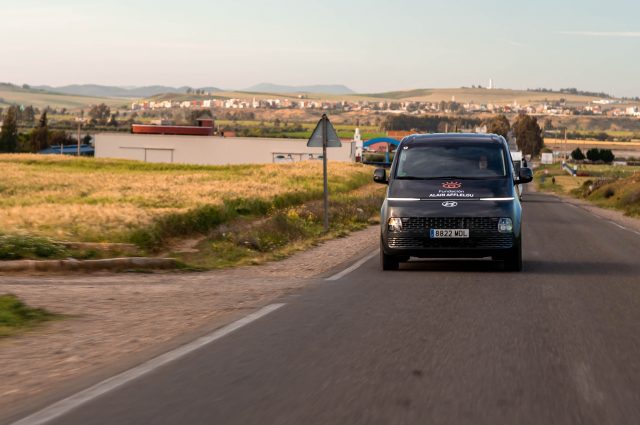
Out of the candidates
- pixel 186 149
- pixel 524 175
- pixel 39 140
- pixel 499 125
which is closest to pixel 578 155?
pixel 499 125

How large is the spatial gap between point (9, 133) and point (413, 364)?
14445cm

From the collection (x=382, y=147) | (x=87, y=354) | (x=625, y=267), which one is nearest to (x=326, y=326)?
(x=87, y=354)

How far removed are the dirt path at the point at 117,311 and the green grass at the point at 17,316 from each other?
0.23 m

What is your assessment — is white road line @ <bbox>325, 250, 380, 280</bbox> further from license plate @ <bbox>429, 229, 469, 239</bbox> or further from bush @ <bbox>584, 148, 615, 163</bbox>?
bush @ <bbox>584, 148, 615, 163</bbox>

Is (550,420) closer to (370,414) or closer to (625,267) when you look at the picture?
(370,414)

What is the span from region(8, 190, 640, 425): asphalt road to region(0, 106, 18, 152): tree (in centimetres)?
13610

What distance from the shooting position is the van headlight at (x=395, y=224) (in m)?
15.6

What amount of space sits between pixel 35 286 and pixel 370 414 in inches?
337

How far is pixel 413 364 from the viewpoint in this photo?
8.02 m

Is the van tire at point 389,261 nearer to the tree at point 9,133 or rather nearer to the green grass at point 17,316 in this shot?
the green grass at point 17,316

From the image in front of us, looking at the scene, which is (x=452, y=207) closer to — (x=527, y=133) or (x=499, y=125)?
(x=527, y=133)

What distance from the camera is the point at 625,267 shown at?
1762cm

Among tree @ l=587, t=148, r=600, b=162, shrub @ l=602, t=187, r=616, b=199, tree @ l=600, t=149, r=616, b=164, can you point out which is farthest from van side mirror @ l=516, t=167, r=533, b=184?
tree @ l=587, t=148, r=600, b=162

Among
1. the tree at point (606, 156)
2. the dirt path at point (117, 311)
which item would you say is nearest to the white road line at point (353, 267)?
the dirt path at point (117, 311)
